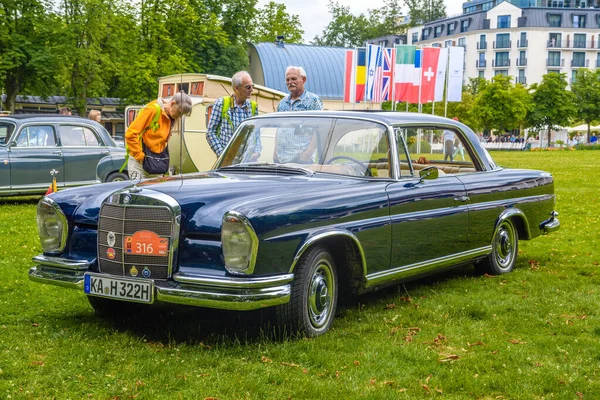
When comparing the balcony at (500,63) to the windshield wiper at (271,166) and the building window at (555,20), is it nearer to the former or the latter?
the building window at (555,20)

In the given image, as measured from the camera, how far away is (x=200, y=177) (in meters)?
6.21

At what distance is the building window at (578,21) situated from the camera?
332 feet

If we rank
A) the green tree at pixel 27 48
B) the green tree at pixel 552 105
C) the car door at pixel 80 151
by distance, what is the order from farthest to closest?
the green tree at pixel 552 105 < the green tree at pixel 27 48 < the car door at pixel 80 151

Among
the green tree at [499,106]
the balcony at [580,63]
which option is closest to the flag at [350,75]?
the green tree at [499,106]

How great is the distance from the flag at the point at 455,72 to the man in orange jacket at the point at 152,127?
72.6ft

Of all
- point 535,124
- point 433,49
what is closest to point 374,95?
point 433,49

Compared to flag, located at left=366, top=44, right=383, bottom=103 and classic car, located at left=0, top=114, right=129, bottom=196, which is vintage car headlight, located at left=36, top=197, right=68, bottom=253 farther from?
flag, located at left=366, top=44, right=383, bottom=103

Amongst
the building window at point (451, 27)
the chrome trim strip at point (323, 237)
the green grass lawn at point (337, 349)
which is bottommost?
the green grass lawn at point (337, 349)

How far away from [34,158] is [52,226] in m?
10.3

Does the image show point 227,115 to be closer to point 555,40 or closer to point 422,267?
point 422,267

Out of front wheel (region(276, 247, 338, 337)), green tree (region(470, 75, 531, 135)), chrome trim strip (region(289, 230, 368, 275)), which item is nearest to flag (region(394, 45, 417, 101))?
chrome trim strip (region(289, 230, 368, 275))

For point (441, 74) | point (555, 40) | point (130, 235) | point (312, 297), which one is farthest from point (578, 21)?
point (130, 235)

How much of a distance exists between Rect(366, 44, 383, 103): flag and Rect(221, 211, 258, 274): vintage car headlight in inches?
974

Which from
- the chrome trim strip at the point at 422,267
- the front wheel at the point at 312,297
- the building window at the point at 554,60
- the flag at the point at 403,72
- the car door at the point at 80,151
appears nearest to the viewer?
the front wheel at the point at 312,297
